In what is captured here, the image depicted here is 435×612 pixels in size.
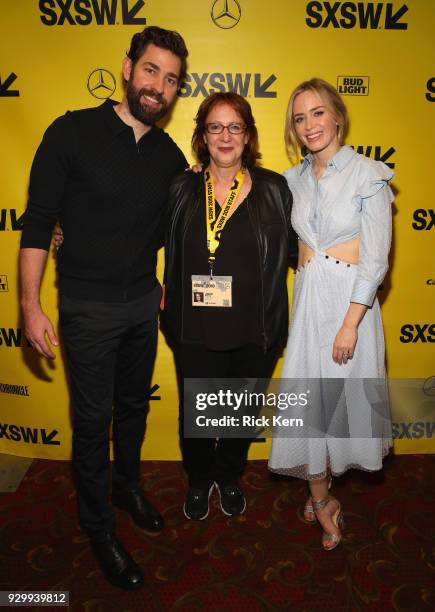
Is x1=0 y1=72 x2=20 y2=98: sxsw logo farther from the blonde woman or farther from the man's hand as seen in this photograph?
the blonde woman

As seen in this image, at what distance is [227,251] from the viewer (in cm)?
196

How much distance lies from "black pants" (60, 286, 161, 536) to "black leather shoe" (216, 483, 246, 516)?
61 centimetres

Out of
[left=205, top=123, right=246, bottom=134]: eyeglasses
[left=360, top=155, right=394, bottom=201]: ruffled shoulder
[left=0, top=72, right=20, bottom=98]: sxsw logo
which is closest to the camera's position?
[left=360, top=155, right=394, bottom=201]: ruffled shoulder

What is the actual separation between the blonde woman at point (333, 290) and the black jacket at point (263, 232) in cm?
7

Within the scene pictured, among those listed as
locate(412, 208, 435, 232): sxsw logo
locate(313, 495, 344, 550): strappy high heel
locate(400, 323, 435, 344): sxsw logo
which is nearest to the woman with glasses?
locate(313, 495, 344, 550): strappy high heel

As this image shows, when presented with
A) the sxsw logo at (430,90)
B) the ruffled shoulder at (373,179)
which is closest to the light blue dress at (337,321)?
the ruffled shoulder at (373,179)

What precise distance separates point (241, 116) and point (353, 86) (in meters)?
0.92

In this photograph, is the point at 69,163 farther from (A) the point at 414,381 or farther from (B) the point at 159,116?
(A) the point at 414,381

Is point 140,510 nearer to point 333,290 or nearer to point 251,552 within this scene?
point 251,552

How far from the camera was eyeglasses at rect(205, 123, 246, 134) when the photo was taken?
1.92 m

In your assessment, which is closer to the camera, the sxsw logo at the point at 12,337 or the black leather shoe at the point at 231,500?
the black leather shoe at the point at 231,500

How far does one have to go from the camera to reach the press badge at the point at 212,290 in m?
1.97

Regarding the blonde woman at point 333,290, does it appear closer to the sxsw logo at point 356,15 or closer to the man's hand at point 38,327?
the sxsw logo at point 356,15

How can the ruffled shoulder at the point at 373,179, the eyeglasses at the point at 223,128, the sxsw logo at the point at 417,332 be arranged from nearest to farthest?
1. the ruffled shoulder at the point at 373,179
2. the eyeglasses at the point at 223,128
3. the sxsw logo at the point at 417,332
